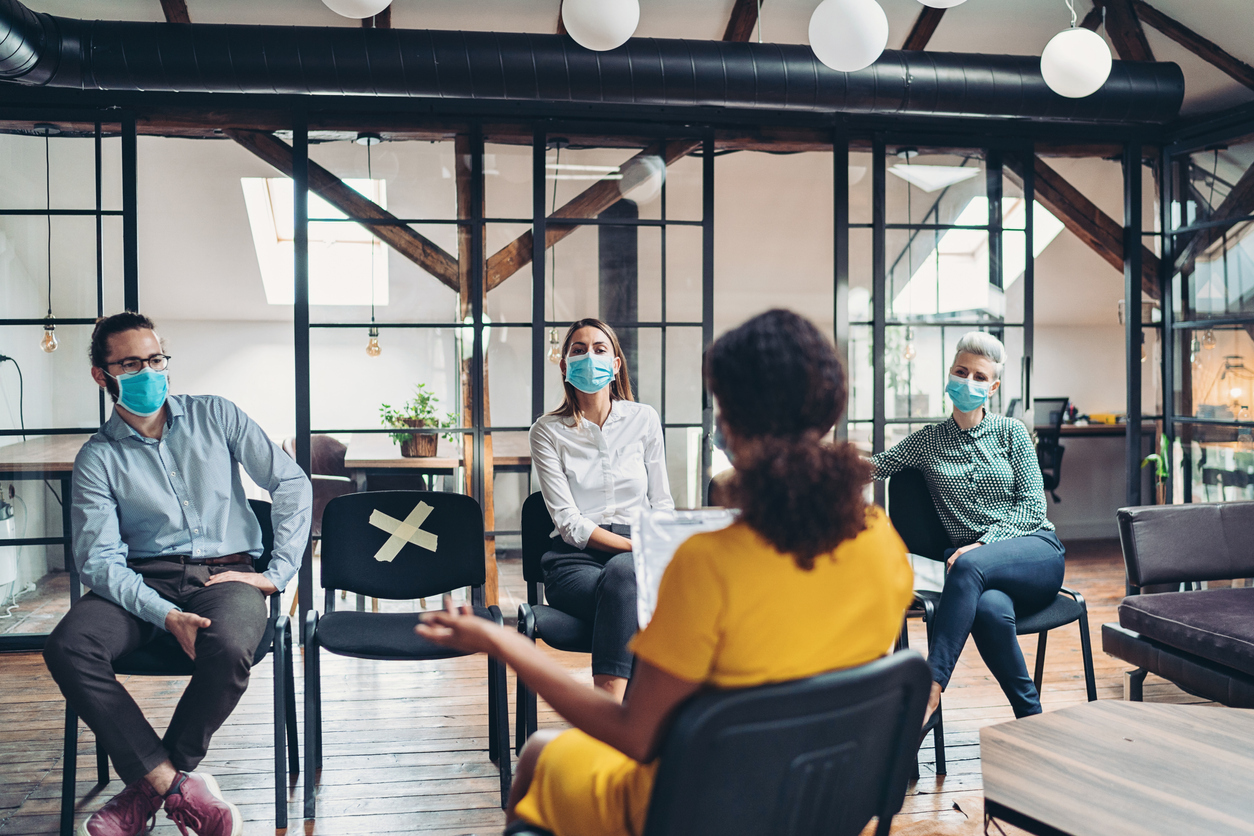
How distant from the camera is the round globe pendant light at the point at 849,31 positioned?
291 cm

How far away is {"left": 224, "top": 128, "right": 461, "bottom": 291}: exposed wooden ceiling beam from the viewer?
4.09 meters

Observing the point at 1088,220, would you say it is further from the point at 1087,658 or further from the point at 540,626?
the point at 540,626

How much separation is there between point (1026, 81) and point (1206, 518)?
76.8 inches

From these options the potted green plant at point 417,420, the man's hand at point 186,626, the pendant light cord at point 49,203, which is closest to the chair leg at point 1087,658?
the man's hand at point 186,626

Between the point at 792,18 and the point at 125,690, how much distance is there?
155 inches

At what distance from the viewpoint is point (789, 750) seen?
110cm


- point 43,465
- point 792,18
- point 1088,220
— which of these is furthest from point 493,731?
point 1088,220

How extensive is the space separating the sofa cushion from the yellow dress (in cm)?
184

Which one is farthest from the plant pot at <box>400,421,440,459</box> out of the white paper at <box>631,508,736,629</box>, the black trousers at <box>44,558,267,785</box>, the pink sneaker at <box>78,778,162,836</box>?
the white paper at <box>631,508,736,629</box>

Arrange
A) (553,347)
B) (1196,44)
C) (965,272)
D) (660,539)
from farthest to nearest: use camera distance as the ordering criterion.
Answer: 1. (965,272)
2. (553,347)
3. (1196,44)
4. (660,539)

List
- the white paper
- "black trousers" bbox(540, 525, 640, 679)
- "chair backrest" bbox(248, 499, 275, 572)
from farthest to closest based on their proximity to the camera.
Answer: "chair backrest" bbox(248, 499, 275, 572) < "black trousers" bbox(540, 525, 640, 679) < the white paper

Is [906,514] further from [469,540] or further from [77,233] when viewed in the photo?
[77,233]

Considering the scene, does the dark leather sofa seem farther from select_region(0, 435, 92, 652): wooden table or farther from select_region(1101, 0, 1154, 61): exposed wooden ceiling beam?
select_region(0, 435, 92, 652): wooden table

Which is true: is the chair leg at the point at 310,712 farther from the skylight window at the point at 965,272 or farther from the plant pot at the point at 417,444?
the skylight window at the point at 965,272
